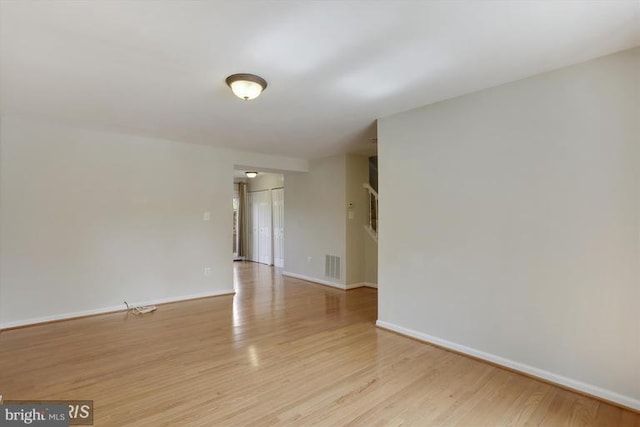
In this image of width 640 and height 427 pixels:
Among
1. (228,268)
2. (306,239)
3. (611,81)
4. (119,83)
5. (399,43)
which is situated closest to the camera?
(399,43)

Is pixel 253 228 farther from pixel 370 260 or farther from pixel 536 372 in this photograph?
pixel 536 372

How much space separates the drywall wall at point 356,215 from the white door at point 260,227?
3.33 m

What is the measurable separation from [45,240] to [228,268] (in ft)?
7.97

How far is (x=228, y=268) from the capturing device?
5414 millimetres

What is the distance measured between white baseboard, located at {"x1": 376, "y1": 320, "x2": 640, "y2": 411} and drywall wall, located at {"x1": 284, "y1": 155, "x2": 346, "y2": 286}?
2.53m

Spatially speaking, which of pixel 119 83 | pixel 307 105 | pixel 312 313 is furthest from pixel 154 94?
pixel 312 313

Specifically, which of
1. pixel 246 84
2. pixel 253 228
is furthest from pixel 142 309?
pixel 253 228

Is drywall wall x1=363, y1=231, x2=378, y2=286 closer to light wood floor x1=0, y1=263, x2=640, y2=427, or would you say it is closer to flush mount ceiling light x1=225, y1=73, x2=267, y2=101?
light wood floor x1=0, y1=263, x2=640, y2=427

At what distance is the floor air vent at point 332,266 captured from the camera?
230 inches

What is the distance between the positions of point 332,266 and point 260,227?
3618 millimetres

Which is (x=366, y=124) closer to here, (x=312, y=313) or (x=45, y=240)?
(x=312, y=313)

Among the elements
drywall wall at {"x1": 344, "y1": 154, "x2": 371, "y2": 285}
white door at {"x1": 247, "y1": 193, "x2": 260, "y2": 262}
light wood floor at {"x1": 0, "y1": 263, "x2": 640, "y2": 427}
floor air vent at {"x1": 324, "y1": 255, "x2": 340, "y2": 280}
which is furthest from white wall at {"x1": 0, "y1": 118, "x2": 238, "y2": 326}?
white door at {"x1": 247, "y1": 193, "x2": 260, "y2": 262}

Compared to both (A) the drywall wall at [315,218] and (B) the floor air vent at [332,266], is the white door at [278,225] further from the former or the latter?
(B) the floor air vent at [332,266]

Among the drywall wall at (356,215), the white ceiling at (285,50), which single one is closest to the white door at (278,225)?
the drywall wall at (356,215)
